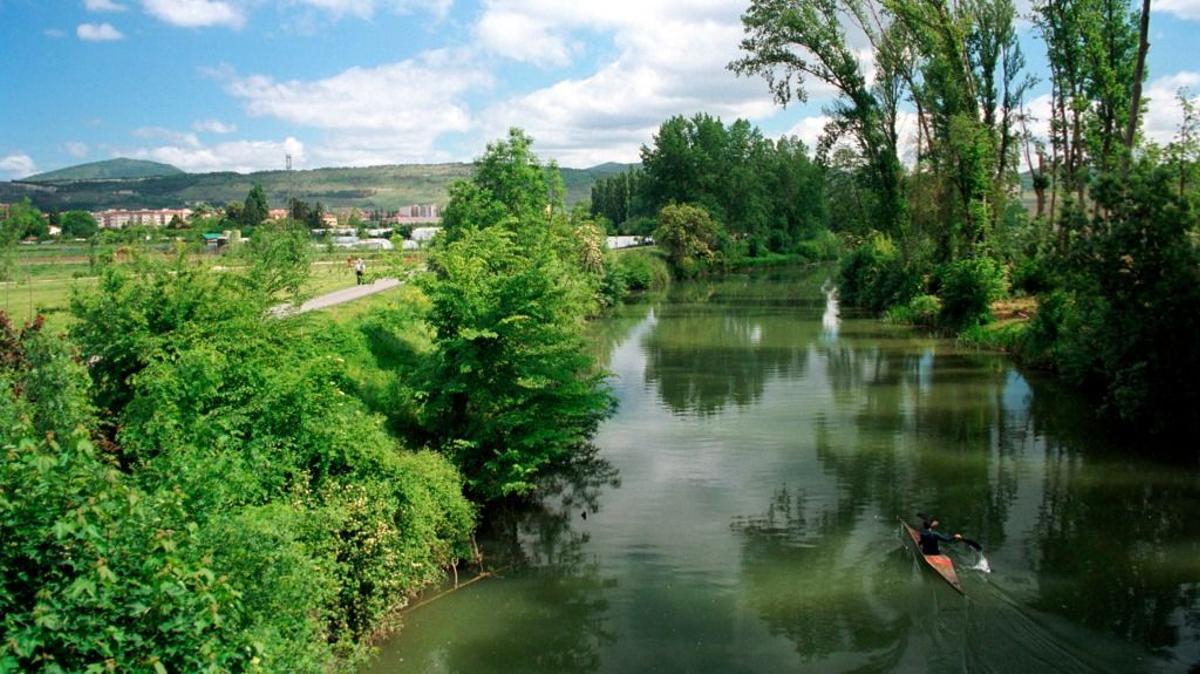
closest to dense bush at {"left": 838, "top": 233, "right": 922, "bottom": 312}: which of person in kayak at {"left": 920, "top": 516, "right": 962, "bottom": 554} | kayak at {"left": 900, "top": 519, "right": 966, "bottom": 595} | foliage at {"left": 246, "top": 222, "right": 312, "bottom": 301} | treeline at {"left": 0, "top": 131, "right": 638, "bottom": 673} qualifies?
treeline at {"left": 0, "top": 131, "right": 638, "bottom": 673}

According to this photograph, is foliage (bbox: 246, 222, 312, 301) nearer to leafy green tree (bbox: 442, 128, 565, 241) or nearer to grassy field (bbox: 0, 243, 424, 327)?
grassy field (bbox: 0, 243, 424, 327)

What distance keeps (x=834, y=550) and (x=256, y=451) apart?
11.5 metres

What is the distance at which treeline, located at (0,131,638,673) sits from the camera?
7.37 metres

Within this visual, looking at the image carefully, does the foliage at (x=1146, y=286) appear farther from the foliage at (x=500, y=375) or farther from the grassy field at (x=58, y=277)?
the grassy field at (x=58, y=277)

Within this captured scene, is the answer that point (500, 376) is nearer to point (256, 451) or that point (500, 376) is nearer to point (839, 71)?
point (256, 451)

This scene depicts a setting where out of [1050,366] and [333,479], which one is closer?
[333,479]

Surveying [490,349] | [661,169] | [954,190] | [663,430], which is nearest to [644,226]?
[661,169]

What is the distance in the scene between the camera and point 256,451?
1400cm

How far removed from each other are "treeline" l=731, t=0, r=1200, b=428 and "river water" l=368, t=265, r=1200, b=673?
3216 millimetres

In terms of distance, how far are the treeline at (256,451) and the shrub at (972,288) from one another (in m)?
26.1

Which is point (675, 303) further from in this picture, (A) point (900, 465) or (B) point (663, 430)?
(A) point (900, 465)

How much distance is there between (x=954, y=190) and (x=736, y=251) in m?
56.4

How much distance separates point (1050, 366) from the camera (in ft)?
120

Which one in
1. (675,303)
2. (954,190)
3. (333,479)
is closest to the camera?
(333,479)
